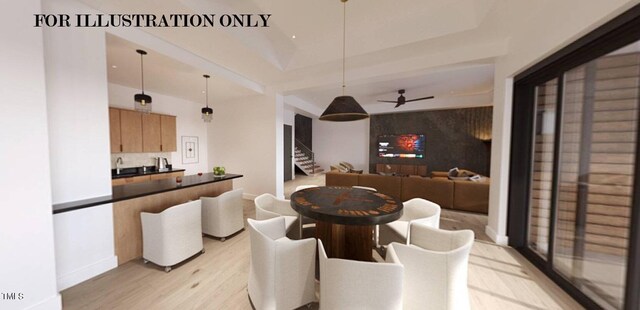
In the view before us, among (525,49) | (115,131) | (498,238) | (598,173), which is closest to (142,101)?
(115,131)

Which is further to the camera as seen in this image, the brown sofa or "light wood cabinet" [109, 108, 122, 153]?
the brown sofa

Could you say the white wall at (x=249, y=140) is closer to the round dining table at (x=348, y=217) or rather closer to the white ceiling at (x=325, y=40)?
the white ceiling at (x=325, y=40)

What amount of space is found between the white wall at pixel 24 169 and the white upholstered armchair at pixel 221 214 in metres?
1.38

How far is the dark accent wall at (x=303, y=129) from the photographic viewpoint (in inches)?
390

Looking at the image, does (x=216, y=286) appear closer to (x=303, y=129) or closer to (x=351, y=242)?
(x=351, y=242)

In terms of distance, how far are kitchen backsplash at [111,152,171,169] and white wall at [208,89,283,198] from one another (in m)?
1.29

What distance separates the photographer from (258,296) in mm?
1569

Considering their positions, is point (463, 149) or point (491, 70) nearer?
point (491, 70)

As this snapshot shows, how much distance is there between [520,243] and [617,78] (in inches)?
81.7

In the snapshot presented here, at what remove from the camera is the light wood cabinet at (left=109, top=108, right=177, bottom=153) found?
4023 mm

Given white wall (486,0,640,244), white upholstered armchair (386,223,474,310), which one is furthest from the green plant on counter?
white wall (486,0,640,244)

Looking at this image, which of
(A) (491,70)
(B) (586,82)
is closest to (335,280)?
(B) (586,82)

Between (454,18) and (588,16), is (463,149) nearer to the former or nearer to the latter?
(454,18)

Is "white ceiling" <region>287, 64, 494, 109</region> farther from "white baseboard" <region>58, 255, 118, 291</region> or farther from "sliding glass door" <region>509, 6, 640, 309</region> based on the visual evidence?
"white baseboard" <region>58, 255, 118, 291</region>
